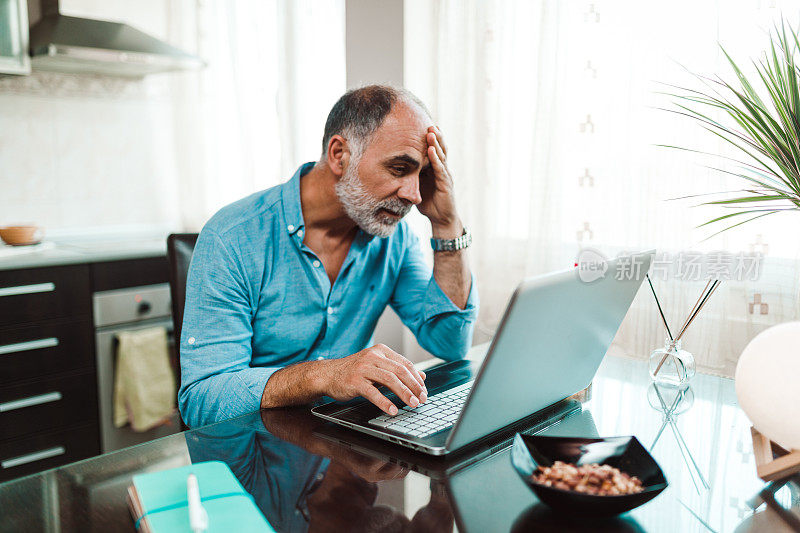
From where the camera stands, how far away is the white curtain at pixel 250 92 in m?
3.03

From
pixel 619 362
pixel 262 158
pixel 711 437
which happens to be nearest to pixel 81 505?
Result: pixel 711 437

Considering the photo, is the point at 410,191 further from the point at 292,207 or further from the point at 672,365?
the point at 672,365

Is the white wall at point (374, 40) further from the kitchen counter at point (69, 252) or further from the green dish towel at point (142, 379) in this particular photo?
the green dish towel at point (142, 379)

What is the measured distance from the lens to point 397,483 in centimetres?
77

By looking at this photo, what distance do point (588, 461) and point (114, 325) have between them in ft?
7.31

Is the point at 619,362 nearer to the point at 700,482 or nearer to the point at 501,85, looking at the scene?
the point at 700,482

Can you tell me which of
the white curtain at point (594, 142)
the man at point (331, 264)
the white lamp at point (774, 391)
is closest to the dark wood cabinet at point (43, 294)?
the man at point (331, 264)

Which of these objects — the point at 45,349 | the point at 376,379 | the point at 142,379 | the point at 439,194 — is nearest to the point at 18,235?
the point at 45,349

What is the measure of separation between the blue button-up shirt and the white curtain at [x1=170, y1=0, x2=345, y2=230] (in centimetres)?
163

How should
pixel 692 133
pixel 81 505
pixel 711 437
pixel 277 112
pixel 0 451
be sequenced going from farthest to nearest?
pixel 277 112 → pixel 0 451 → pixel 692 133 → pixel 711 437 → pixel 81 505

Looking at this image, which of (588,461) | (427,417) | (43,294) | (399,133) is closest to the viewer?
(588,461)

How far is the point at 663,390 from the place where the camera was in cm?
114

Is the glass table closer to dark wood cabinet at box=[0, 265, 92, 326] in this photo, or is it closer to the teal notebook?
the teal notebook

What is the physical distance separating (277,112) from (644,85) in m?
1.80
